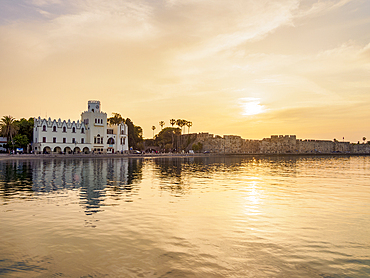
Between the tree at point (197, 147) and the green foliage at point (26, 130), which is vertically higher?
the green foliage at point (26, 130)

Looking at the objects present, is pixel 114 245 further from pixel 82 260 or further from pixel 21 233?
pixel 21 233

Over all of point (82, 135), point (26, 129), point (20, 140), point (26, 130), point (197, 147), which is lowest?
point (197, 147)

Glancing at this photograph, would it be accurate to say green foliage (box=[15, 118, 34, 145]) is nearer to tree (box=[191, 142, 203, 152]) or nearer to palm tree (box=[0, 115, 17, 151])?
palm tree (box=[0, 115, 17, 151])

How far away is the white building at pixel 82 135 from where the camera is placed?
85000mm

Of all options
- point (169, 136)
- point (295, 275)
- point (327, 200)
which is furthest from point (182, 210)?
point (169, 136)

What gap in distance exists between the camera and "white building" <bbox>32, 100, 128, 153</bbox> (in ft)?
279

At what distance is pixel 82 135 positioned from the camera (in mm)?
91938

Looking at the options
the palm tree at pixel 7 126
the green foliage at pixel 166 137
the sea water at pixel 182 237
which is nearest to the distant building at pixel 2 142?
the palm tree at pixel 7 126

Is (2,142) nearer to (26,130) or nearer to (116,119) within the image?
(26,130)

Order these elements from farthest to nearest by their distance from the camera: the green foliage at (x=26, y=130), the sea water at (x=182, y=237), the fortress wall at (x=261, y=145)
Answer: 1. the fortress wall at (x=261, y=145)
2. the green foliage at (x=26, y=130)
3. the sea water at (x=182, y=237)

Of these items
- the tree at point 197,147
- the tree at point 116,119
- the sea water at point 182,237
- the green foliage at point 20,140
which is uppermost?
the tree at point 116,119

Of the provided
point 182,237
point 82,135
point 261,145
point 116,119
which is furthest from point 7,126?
point 261,145

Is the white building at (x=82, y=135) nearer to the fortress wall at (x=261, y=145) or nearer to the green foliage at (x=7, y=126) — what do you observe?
the green foliage at (x=7, y=126)

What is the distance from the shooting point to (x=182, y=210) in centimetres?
1450
